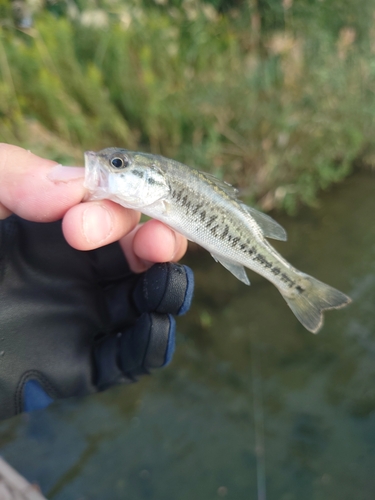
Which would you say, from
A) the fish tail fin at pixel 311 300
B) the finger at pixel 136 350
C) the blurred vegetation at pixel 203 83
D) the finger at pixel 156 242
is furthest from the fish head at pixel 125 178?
the blurred vegetation at pixel 203 83

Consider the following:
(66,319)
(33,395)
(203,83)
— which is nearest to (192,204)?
(66,319)

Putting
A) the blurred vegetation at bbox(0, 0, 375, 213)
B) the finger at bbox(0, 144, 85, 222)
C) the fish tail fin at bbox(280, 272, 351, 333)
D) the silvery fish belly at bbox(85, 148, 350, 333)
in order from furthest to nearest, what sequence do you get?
the blurred vegetation at bbox(0, 0, 375, 213), the fish tail fin at bbox(280, 272, 351, 333), the silvery fish belly at bbox(85, 148, 350, 333), the finger at bbox(0, 144, 85, 222)

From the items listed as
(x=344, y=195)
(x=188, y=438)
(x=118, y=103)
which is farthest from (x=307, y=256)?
(x=118, y=103)

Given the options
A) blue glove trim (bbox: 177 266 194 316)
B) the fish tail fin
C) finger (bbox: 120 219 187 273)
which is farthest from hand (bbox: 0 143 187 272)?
the fish tail fin

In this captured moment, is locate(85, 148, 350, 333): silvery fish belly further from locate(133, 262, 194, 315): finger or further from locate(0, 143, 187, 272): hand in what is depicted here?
locate(133, 262, 194, 315): finger

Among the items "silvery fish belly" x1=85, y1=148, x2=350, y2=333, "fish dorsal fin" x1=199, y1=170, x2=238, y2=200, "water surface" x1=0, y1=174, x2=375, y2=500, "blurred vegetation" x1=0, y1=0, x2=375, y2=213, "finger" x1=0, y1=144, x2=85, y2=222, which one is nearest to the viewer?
"finger" x1=0, y1=144, x2=85, y2=222

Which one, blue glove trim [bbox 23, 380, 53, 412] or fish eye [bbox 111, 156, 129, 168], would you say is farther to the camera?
blue glove trim [bbox 23, 380, 53, 412]

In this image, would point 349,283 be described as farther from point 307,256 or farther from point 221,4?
point 221,4

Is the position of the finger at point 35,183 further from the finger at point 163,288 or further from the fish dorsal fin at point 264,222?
the fish dorsal fin at point 264,222

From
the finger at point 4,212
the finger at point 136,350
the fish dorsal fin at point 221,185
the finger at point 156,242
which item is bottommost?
the finger at point 136,350
